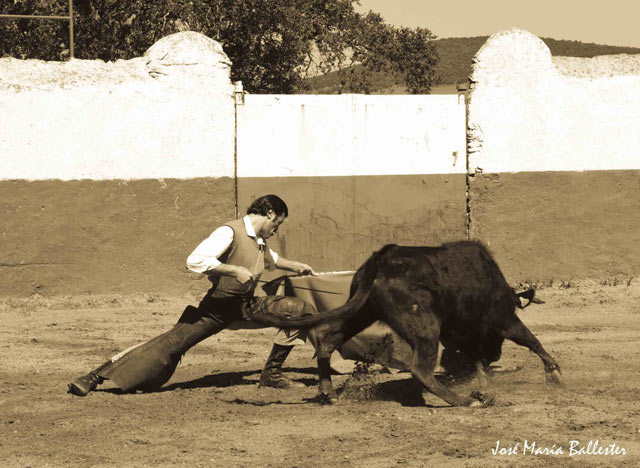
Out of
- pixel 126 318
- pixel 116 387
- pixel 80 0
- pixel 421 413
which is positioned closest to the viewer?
pixel 421 413

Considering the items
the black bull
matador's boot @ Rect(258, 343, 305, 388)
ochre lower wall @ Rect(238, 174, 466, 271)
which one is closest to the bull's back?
the black bull

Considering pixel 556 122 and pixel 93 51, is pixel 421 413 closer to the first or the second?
pixel 556 122

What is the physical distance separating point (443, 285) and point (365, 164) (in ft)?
16.6

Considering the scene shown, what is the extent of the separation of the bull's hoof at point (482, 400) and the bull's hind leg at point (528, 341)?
0.45m

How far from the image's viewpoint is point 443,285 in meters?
6.21

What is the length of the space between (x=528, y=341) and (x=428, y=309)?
3.03 ft

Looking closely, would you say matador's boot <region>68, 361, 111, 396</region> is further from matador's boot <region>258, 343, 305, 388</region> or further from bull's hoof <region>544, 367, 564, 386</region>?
bull's hoof <region>544, 367, 564, 386</region>

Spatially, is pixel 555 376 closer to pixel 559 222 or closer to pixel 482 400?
pixel 482 400

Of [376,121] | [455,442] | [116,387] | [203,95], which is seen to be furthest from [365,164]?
[455,442]

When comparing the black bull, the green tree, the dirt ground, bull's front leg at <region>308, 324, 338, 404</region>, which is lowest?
the dirt ground

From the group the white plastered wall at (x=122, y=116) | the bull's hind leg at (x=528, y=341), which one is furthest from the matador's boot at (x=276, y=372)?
the white plastered wall at (x=122, y=116)

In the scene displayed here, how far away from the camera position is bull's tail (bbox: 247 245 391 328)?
6.16m

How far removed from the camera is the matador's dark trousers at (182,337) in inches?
260

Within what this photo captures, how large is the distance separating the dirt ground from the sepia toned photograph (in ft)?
0.10
